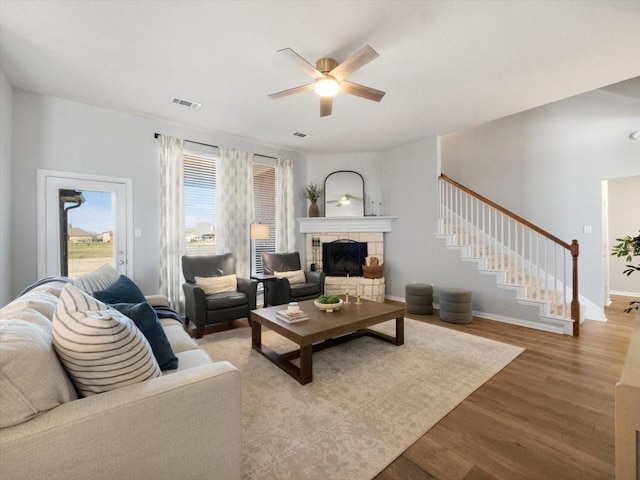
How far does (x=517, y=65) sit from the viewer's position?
2832 mm

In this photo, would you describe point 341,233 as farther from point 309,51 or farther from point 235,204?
point 309,51

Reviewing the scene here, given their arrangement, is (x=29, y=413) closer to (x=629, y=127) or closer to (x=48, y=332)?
(x=48, y=332)

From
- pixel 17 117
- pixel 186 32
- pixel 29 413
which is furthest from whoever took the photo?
pixel 17 117

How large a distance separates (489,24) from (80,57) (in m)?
3.61

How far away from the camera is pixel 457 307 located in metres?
4.01

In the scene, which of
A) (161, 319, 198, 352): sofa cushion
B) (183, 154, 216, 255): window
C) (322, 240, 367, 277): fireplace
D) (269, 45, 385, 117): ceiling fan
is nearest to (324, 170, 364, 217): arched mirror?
(322, 240, 367, 277): fireplace

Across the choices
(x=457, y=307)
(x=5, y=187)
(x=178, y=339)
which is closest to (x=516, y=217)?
(x=457, y=307)

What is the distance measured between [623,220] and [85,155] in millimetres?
8953

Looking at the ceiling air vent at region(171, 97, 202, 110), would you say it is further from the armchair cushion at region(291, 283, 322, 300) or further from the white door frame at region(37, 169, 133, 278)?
the armchair cushion at region(291, 283, 322, 300)

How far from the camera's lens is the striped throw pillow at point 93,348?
1.09 metres

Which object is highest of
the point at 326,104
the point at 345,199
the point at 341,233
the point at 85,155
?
the point at 326,104

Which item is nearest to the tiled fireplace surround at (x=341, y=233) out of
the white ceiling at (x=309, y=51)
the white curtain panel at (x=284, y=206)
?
the white curtain panel at (x=284, y=206)

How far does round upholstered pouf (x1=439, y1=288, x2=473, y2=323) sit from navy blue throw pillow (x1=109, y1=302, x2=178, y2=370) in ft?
11.8

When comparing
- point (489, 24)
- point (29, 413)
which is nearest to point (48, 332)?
point (29, 413)
